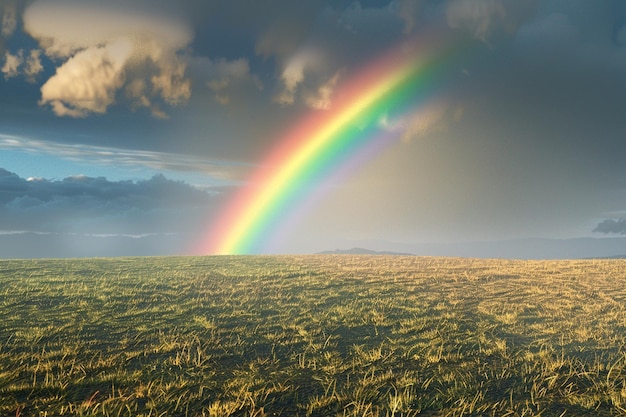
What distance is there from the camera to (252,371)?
9.49m

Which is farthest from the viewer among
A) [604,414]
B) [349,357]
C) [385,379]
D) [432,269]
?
[432,269]

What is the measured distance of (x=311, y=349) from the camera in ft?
36.6

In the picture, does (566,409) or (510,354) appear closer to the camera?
(566,409)

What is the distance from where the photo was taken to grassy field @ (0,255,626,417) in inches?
309

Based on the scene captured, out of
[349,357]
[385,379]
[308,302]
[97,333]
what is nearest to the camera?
[385,379]

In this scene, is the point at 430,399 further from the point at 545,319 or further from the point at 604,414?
the point at 545,319

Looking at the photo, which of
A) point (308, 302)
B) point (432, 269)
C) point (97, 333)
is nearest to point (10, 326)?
point (97, 333)

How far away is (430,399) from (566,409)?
2464 millimetres

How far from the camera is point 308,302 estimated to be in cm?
1778

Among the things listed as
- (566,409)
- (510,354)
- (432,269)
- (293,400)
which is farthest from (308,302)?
(432,269)

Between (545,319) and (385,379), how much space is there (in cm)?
919

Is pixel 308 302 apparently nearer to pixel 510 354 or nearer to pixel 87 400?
pixel 510 354

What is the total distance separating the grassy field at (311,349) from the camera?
7.84 metres

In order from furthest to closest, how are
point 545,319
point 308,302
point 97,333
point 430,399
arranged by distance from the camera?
point 308,302 < point 545,319 < point 97,333 < point 430,399
